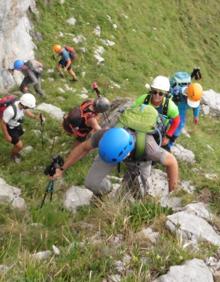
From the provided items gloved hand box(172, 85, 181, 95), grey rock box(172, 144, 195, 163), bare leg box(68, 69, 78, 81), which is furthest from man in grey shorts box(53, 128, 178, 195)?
bare leg box(68, 69, 78, 81)

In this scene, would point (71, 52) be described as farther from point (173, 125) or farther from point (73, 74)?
point (173, 125)

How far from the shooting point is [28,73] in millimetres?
15836

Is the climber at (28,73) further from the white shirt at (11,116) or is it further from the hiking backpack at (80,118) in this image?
the hiking backpack at (80,118)

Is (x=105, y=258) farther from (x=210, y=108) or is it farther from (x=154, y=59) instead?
(x=154, y=59)

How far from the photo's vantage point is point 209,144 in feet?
54.5

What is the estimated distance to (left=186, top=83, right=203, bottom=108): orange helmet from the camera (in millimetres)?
12039

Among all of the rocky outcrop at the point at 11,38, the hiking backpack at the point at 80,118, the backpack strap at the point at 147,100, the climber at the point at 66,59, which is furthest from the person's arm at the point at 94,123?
the climber at the point at 66,59

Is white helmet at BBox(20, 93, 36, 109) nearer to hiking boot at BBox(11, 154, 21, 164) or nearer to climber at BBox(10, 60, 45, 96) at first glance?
hiking boot at BBox(11, 154, 21, 164)

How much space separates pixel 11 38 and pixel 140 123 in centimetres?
1067

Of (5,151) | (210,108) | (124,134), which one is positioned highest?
(124,134)

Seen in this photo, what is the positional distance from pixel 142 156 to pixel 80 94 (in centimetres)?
1011

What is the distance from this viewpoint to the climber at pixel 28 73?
15.9 metres

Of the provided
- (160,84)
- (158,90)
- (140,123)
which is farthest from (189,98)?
(140,123)

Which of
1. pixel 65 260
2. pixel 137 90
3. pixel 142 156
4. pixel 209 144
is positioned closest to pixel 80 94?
pixel 137 90
